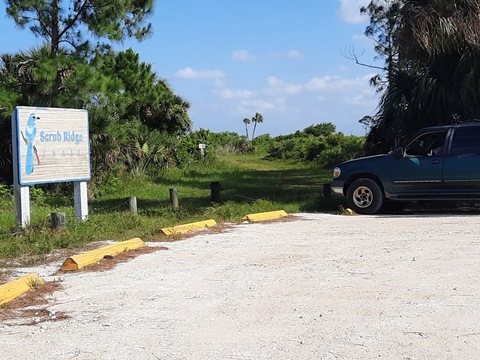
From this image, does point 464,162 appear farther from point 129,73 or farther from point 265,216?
point 129,73

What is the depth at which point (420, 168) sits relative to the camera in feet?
42.0

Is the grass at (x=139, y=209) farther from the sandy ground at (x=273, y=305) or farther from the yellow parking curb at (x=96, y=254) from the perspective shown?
the sandy ground at (x=273, y=305)

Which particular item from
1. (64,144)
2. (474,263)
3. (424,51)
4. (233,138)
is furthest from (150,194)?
(233,138)

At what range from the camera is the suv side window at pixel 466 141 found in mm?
12547

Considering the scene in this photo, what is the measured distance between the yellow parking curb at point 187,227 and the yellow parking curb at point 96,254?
3.34ft

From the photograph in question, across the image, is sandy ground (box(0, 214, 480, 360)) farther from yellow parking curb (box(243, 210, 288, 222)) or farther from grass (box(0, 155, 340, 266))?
yellow parking curb (box(243, 210, 288, 222))

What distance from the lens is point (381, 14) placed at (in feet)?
112

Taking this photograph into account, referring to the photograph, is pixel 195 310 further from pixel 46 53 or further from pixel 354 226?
pixel 46 53

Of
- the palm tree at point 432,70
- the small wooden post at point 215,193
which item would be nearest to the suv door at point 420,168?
the palm tree at point 432,70

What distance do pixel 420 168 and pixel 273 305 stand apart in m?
7.77

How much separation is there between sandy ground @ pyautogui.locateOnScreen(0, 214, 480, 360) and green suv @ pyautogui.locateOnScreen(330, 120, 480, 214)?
347cm

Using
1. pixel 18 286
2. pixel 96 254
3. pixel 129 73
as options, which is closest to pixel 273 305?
pixel 18 286

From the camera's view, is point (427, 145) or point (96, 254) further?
point (427, 145)

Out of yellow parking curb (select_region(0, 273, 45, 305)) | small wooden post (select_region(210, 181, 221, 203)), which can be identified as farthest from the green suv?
yellow parking curb (select_region(0, 273, 45, 305))
